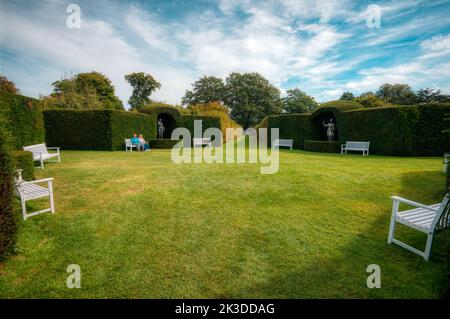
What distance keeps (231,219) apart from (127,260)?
1.87 metres

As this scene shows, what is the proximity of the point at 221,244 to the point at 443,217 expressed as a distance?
9.57 ft

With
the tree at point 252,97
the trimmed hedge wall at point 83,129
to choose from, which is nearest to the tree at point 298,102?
the tree at point 252,97

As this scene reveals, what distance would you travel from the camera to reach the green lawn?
2326mm

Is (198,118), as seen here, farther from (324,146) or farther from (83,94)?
(83,94)

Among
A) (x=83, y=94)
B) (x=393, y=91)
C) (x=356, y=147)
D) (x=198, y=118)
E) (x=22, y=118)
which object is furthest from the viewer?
(x=393, y=91)

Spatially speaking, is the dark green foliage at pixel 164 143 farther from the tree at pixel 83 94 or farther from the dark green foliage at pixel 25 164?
the tree at pixel 83 94

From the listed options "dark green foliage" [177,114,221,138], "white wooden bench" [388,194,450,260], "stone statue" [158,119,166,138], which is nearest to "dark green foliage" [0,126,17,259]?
"white wooden bench" [388,194,450,260]

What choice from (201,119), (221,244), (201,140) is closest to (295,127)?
(201,140)

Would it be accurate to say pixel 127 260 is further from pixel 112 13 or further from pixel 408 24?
pixel 408 24

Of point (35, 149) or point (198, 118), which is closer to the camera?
point (35, 149)

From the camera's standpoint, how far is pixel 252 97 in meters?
48.5

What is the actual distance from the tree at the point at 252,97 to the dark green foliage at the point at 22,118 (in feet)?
136

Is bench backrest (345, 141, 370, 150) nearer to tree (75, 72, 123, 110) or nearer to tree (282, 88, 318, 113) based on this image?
tree (75, 72, 123, 110)

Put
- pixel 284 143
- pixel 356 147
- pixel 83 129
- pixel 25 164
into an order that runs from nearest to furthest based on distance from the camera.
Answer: pixel 25 164, pixel 356 147, pixel 83 129, pixel 284 143
